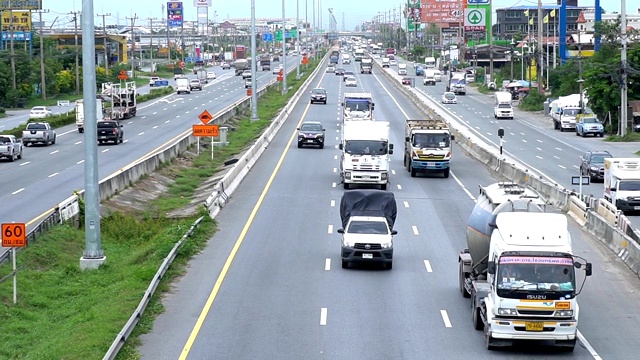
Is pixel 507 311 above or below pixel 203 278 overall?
above

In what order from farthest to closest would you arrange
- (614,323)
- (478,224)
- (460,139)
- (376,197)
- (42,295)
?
(460,139)
(376,197)
(42,295)
(478,224)
(614,323)

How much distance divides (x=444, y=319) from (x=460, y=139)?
150ft

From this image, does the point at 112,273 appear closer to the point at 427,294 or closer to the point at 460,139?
the point at 427,294

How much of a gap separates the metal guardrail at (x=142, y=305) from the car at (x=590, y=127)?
5387 cm

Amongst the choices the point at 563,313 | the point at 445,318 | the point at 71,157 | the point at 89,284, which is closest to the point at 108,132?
the point at 71,157

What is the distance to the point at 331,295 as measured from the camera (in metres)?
27.5

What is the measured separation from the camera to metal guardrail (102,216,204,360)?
20.7 metres

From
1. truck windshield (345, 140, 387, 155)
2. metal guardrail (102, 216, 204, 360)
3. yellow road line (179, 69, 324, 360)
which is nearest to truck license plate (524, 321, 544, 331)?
yellow road line (179, 69, 324, 360)

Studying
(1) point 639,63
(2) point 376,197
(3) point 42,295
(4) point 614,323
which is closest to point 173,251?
(3) point 42,295

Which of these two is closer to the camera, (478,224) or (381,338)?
(381,338)

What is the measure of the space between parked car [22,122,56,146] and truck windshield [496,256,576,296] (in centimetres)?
5278

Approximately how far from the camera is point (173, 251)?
31.4 meters

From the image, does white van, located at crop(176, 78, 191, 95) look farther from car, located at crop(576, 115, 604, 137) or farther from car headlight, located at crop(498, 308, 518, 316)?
car headlight, located at crop(498, 308, 518, 316)

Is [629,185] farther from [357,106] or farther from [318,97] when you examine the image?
[318,97]
